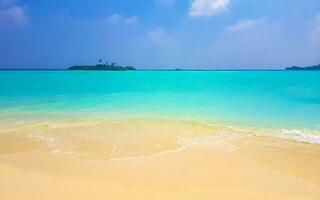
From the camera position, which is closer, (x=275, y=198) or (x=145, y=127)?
(x=275, y=198)

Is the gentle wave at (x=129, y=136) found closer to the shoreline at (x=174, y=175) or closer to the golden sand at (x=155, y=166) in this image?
the golden sand at (x=155, y=166)

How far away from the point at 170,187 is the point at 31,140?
481cm

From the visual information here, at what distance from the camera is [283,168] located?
6.19 metres

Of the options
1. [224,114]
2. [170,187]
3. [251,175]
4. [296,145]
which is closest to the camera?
[170,187]

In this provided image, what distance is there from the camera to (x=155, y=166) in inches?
246

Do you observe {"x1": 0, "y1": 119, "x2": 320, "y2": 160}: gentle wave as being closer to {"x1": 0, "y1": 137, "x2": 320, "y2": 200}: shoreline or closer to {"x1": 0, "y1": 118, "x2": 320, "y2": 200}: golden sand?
{"x1": 0, "y1": 118, "x2": 320, "y2": 200}: golden sand

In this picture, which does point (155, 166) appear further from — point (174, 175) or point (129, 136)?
point (129, 136)

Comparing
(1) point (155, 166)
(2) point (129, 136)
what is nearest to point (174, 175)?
(1) point (155, 166)

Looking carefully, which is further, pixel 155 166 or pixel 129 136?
pixel 129 136

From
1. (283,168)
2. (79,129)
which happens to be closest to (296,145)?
(283,168)

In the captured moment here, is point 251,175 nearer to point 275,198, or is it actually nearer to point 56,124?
point 275,198

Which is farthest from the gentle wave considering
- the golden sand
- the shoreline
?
the shoreline

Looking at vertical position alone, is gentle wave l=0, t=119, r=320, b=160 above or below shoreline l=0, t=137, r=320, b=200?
below

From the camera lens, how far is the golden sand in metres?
4.93
